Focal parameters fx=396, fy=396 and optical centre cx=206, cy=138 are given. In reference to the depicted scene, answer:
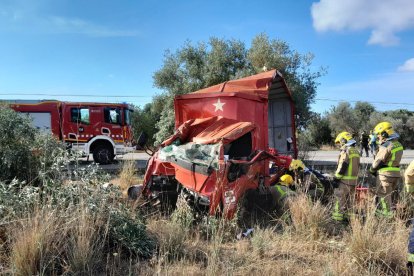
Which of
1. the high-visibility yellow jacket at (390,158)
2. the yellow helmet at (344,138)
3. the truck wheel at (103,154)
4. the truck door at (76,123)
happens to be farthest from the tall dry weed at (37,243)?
the truck door at (76,123)

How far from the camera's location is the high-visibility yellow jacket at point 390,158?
22.1 ft

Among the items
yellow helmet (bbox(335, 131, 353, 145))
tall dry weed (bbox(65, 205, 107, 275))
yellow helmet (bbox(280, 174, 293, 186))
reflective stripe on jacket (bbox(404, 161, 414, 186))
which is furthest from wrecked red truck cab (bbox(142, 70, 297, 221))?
reflective stripe on jacket (bbox(404, 161, 414, 186))

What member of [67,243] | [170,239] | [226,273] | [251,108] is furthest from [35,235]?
[251,108]

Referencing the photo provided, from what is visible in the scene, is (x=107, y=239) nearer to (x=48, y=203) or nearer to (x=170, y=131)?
(x=48, y=203)

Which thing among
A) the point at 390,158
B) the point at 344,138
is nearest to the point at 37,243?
the point at 344,138

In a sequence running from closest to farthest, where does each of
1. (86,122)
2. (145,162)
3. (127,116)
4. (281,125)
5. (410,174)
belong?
(410,174), (281,125), (86,122), (127,116), (145,162)

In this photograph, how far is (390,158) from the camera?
680 cm

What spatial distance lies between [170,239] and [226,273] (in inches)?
35.6

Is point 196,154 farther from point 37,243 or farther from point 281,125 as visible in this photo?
point 281,125

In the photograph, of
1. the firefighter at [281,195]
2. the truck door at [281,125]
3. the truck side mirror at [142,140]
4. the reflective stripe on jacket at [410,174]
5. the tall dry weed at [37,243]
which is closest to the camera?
the tall dry weed at [37,243]

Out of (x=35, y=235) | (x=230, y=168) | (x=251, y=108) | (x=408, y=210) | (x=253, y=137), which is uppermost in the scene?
(x=251, y=108)

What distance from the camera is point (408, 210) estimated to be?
6008 millimetres

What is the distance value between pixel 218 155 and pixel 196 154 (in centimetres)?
38

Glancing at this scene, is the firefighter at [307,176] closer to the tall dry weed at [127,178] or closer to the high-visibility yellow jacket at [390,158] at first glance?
the high-visibility yellow jacket at [390,158]
